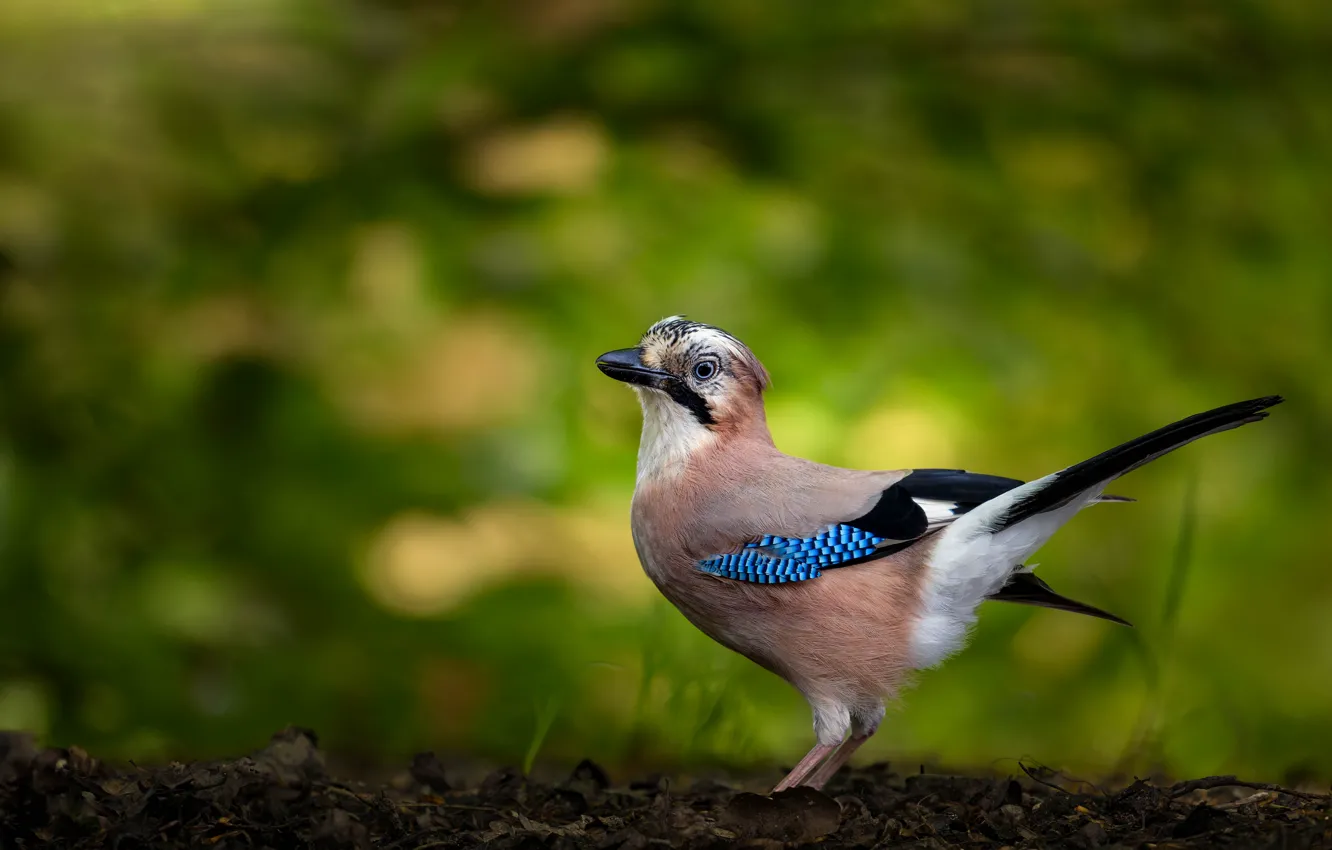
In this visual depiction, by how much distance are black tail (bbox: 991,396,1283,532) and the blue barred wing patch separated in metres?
0.34

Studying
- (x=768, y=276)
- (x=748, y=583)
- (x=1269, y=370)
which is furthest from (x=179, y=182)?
(x=1269, y=370)

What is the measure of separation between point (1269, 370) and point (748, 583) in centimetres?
324

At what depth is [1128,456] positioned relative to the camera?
2.72 m

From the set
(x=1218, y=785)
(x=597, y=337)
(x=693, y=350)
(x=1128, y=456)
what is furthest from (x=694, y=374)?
(x=597, y=337)

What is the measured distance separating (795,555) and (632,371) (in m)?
0.67

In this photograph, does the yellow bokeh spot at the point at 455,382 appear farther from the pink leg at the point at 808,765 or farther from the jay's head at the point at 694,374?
the pink leg at the point at 808,765

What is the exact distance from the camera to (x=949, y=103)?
18.2 ft

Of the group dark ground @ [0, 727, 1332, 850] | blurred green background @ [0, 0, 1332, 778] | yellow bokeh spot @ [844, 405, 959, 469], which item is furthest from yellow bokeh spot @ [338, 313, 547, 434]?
dark ground @ [0, 727, 1332, 850]

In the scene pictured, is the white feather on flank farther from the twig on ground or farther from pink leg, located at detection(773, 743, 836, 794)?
the twig on ground

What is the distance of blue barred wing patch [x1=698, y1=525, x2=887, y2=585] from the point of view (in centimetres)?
306

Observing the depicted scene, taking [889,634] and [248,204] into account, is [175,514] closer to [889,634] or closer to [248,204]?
[248,204]

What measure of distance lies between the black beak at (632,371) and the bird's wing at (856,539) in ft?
1.73

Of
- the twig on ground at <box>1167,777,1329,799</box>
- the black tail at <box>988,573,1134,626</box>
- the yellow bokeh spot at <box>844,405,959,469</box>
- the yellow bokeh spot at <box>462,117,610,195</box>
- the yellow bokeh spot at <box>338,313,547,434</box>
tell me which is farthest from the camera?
the yellow bokeh spot at <box>462,117,610,195</box>

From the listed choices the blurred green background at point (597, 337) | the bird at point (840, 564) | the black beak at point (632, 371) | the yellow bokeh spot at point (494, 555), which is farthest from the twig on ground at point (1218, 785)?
the yellow bokeh spot at point (494, 555)
